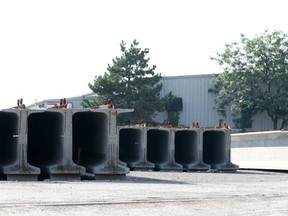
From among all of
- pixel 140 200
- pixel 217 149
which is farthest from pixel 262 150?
pixel 140 200

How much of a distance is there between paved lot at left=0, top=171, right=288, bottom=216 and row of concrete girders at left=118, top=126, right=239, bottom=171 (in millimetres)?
13461

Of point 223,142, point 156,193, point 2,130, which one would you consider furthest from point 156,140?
point 156,193

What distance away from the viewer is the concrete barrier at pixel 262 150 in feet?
121

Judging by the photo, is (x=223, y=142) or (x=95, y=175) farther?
(x=223, y=142)

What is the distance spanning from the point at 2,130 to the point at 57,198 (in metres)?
12.7

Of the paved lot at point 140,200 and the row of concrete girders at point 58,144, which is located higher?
the row of concrete girders at point 58,144

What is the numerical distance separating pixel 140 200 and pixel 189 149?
802 inches

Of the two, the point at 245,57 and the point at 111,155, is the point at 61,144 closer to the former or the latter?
the point at 111,155

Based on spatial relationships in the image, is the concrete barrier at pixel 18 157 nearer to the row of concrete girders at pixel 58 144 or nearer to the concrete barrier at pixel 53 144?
the row of concrete girders at pixel 58 144

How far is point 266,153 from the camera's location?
38250 millimetres

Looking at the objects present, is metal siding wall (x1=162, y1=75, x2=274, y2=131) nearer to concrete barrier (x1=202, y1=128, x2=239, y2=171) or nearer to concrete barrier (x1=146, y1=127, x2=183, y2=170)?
concrete barrier (x1=146, y1=127, x2=183, y2=170)

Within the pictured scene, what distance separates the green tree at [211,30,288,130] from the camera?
71438 millimetres

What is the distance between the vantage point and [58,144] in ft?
83.7

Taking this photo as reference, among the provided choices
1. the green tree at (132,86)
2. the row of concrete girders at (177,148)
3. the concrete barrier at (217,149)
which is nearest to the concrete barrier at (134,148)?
the row of concrete girders at (177,148)
